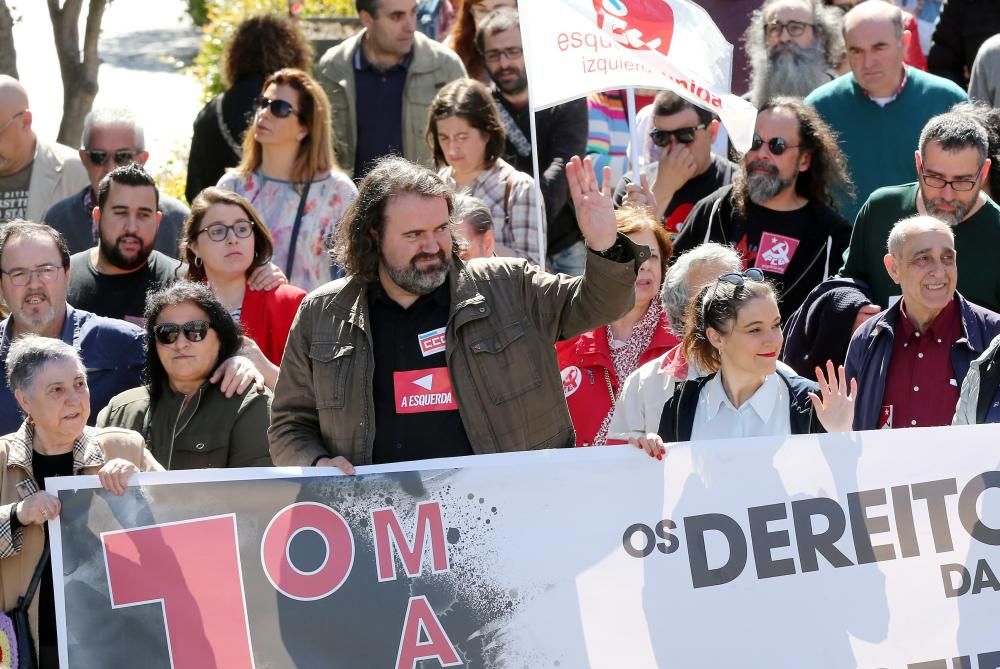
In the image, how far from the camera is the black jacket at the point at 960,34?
923 centimetres

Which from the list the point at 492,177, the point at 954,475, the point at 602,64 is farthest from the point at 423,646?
the point at 492,177

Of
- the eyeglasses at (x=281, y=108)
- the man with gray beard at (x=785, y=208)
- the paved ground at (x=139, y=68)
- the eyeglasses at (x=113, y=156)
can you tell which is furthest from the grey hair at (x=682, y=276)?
the paved ground at (x=139, y=68)

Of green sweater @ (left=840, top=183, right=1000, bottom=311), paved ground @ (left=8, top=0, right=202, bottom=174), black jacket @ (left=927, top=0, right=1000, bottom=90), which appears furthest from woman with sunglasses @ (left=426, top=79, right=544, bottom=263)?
paved ground @ (left=8, top=0, right=202, bottom=174)

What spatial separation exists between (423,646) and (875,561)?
1.49 metres

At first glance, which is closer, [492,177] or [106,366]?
[106,366]

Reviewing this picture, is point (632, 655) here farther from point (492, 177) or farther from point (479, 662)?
point (492, 177)

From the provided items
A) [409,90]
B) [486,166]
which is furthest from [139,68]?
[486,166]

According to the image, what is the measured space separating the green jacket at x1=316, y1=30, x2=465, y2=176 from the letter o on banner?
3848mm

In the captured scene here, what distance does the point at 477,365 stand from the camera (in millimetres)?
4941

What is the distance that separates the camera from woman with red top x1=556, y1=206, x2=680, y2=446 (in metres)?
6.30

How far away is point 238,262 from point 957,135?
314cm

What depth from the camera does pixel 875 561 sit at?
5.00 m

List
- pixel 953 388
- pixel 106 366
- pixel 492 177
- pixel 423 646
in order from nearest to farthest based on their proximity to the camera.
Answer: pixel 423 646, pixel 953 388, pixel 106 366, pixel 492 177

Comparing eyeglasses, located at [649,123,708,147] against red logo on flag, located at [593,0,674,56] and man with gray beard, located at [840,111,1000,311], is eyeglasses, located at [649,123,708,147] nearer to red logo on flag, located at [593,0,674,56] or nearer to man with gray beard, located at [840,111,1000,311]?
red logo on flag, located at [593,0,674,56]
